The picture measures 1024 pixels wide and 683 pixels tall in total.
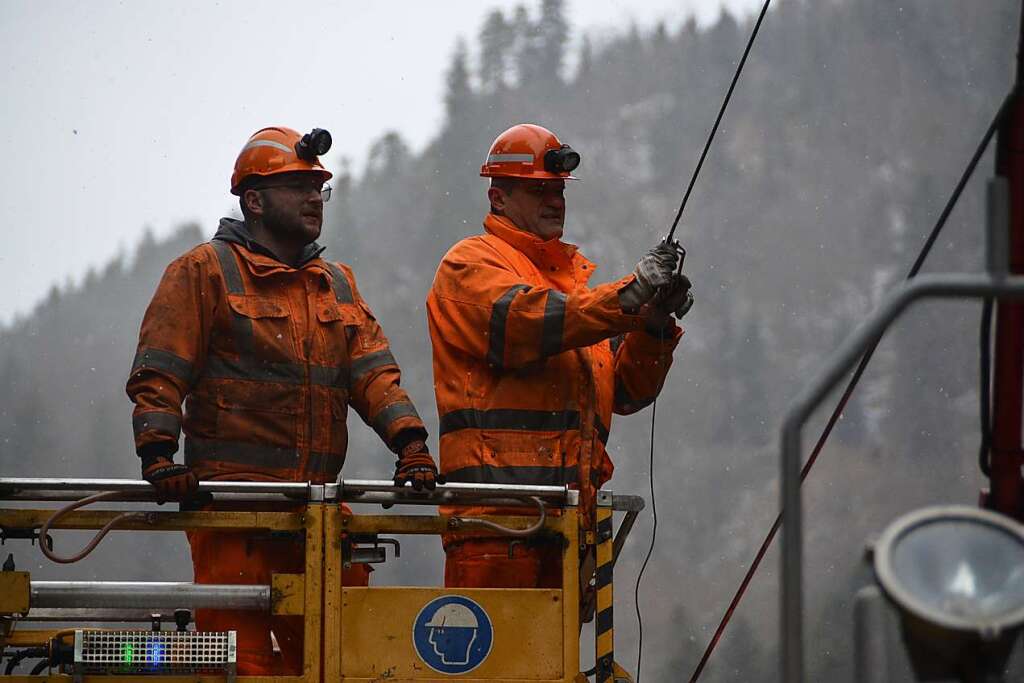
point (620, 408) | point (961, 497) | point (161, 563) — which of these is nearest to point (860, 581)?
point (620, 408)

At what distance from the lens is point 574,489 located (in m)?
5.04

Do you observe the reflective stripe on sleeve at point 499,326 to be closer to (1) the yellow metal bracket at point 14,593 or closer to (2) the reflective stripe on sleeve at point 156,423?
(2) the reflective stripe on sleeve at point 156,423

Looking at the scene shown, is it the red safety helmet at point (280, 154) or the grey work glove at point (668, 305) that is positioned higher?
the red safety helmet at point (280, 154)

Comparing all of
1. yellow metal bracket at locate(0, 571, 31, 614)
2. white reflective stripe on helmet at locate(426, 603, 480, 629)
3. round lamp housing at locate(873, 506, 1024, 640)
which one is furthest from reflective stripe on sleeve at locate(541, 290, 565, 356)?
round lamp housing at locate(873, 506, 1024, 640)

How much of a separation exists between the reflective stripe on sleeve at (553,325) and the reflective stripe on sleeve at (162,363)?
3.48 feet

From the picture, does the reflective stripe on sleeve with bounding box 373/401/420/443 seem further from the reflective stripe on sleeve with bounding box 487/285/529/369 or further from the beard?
the beard

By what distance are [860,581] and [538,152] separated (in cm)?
299

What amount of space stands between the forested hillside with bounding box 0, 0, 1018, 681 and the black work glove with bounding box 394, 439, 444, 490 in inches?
857

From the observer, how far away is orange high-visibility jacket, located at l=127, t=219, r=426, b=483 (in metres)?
5.09

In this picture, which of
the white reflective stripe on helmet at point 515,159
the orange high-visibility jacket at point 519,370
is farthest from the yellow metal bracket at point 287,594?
the white reflective stripe on helmet at point 515,159

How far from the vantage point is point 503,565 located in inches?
199

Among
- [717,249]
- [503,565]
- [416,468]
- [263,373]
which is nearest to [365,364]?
[263,373]

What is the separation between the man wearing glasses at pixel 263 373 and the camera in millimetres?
4910

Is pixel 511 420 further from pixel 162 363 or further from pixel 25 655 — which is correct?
pixel 25 655
